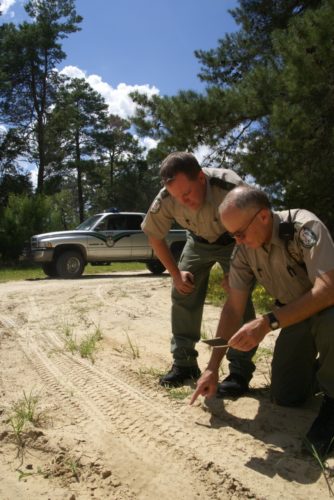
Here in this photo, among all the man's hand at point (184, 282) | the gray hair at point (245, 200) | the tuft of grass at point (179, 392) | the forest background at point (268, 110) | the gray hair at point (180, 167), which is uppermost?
the forest background at point (268, 110)

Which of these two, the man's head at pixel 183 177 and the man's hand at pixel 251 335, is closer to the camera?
the man's hand at pixel 251 335

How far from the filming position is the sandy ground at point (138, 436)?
2.28 m

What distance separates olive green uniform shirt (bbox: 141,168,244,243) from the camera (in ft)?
11.0

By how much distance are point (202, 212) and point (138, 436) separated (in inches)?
57.3

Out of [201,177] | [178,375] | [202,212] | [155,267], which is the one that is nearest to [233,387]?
[178,375]

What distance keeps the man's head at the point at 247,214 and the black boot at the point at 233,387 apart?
3.74ft

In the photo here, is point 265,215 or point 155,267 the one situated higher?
A: point 265,215

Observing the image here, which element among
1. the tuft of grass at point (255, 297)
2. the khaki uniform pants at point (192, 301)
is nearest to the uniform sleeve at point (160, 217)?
the khaki uniform pants at point (192, 301)

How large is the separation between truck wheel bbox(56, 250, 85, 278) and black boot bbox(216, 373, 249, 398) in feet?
33.6

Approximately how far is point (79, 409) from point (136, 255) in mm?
11105

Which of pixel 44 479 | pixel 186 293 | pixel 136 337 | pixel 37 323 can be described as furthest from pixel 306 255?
pixel 37 323

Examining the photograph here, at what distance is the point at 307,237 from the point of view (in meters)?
2.50

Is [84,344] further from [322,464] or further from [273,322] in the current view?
[322,464]

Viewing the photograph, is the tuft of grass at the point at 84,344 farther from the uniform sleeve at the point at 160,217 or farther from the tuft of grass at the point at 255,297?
the tuft of grass at the point at 255,297
